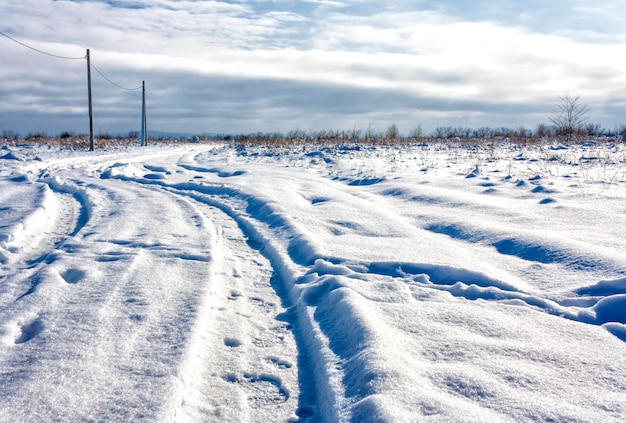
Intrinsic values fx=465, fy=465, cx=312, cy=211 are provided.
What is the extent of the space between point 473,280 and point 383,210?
272 cm

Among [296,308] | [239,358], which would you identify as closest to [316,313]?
[296,308]

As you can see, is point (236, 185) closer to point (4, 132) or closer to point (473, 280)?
point (473, 280)

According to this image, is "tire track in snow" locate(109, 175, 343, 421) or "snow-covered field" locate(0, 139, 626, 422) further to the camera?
"tire track in snow" locate(109, 175, 343, 421)

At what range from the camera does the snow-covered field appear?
1.94m

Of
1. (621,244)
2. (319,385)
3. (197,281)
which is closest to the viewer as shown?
(319,385)

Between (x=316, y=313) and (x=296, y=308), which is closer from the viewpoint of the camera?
(x=316, y=313)

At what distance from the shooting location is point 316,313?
9.71 feet

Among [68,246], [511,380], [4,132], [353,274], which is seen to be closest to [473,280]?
[353,274]

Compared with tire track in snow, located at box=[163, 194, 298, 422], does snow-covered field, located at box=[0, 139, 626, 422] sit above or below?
above

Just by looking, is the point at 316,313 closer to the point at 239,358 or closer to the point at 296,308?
the point at 296,308

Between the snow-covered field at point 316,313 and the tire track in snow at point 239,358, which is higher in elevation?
the snow-covered field at point 316,313

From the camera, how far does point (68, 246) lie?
4195 millimetres

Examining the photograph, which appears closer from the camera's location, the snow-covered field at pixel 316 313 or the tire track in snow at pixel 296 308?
the snow-covered field at pixel 316 313

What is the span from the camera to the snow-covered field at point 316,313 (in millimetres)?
1943
